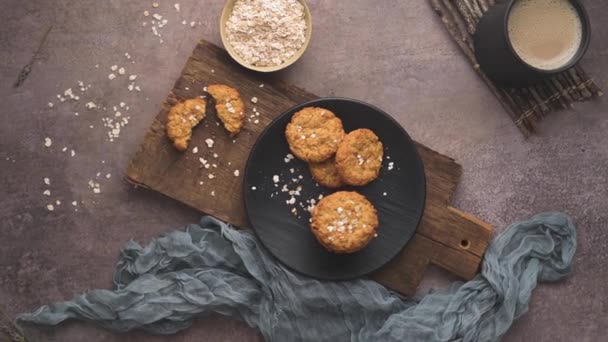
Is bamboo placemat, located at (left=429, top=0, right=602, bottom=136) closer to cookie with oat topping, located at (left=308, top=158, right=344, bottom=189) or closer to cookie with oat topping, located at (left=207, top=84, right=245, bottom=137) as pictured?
cookie with oat topping, located at (left=308, top=158, right=344, bottom=189)

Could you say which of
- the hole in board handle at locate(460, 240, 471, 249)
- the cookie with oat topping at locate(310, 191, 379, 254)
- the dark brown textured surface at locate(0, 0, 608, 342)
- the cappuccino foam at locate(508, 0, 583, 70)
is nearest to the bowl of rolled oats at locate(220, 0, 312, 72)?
the dark brown textured surface at locate(0, 0, 608, 342)

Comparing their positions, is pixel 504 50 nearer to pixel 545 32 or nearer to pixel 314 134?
pixel 545 32

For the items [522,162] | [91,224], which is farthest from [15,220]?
[522,162]

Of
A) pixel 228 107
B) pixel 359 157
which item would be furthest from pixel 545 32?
pixel 228 107

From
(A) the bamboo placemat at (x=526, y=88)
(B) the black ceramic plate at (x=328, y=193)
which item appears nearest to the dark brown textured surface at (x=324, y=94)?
(A) the bamboo placemat at (x=526, y=88)

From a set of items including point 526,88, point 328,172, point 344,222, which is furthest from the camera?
point 526,88

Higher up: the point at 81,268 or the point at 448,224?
the point at 81,268

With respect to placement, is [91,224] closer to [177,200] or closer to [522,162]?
[177,200]
